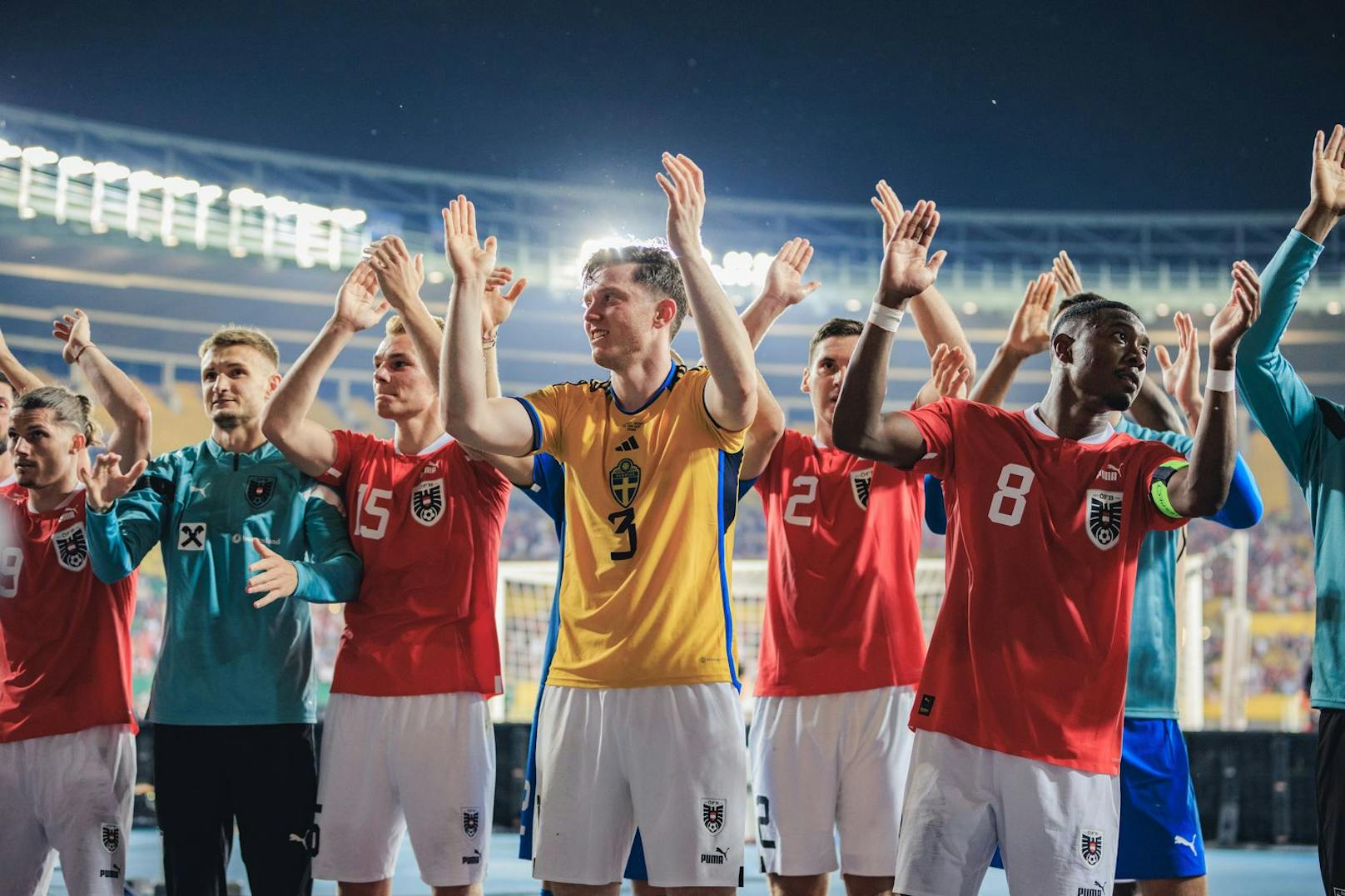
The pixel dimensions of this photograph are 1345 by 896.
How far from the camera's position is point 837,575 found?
444 cm

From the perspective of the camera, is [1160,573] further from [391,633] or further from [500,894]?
[500,894]

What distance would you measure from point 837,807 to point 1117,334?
6.40ft

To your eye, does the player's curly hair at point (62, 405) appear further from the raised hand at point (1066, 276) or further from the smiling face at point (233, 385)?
the raised hand at point (1066, 276)

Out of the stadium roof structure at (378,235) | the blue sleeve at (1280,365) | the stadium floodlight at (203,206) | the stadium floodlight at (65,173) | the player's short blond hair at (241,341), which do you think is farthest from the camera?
the stadium floodlight at (203,206)

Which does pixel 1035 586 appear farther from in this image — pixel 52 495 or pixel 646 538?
pixel 52 495

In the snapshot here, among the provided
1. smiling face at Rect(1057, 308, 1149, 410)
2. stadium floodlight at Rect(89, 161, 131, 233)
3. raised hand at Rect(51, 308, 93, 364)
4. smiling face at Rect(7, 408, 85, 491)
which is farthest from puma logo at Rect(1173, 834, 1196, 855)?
stadium floodlight at Rect(89, 161, 131, 233)

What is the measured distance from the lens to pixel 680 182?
132 inches

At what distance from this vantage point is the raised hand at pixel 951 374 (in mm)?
4121

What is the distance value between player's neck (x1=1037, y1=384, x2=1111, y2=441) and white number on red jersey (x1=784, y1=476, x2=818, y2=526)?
118cm

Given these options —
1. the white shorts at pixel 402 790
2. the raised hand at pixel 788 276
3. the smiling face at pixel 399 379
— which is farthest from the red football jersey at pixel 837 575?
the smiling face at pixel 399 379

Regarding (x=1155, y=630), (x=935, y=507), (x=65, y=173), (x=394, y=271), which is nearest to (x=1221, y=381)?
(x=935, y=507)

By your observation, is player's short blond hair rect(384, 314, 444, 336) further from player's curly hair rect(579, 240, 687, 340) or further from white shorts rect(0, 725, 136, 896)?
white shorts rect(0, 725, 136, 896)

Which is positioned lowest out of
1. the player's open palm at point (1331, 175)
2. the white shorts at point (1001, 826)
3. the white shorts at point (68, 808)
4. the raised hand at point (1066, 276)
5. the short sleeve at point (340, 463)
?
the white shorts at point (68, 808)

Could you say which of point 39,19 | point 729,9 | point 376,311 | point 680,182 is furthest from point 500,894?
point 39,19
